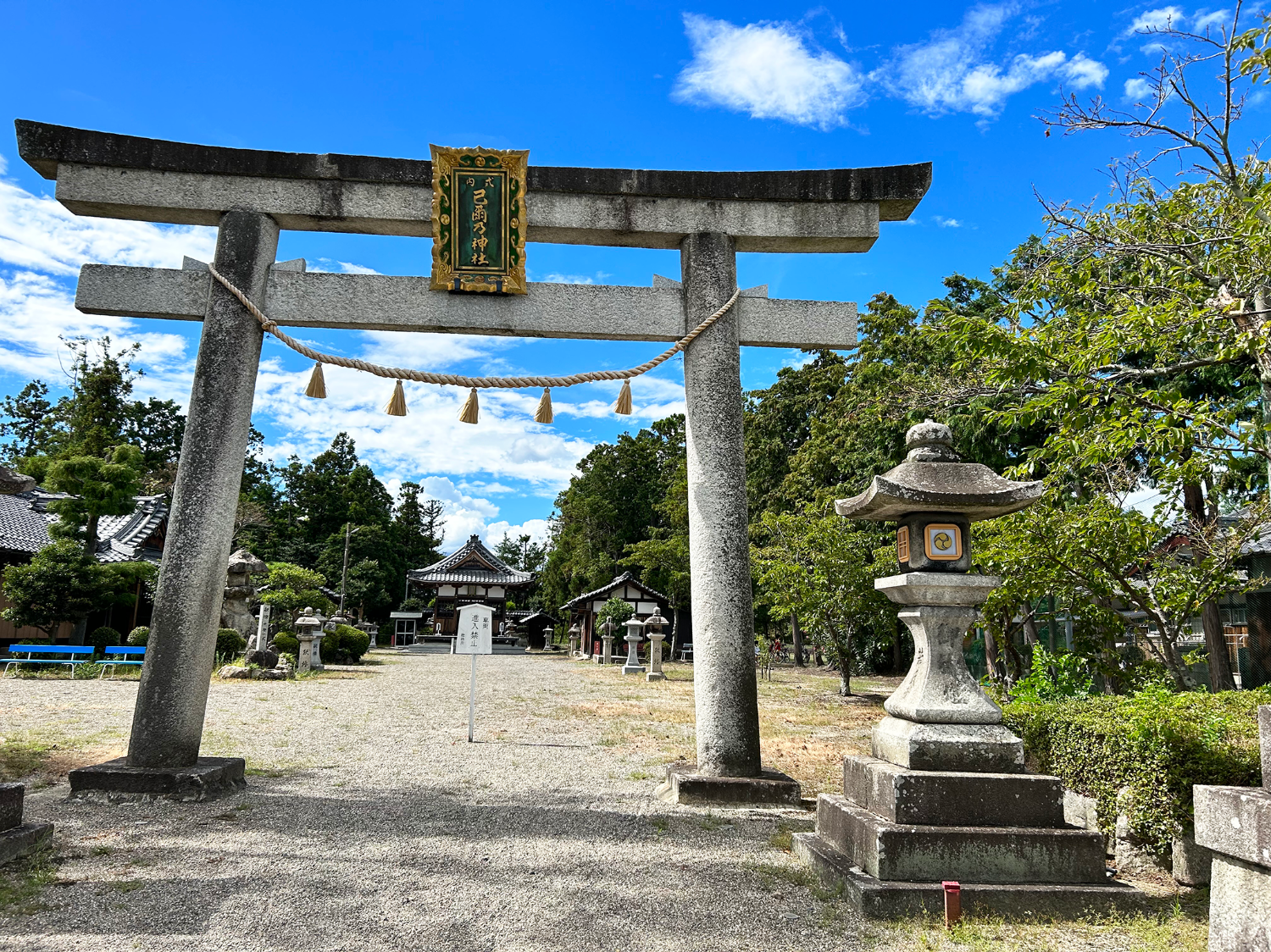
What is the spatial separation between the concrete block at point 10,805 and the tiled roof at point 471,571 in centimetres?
3648

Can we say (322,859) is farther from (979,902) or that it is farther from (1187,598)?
(1187,598)

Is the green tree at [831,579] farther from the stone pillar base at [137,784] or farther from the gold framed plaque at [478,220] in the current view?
the stone pillar base at [137,784]

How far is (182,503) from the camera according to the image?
557 centimetres

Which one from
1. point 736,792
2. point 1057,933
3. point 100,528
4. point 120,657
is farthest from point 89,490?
point 1057,933

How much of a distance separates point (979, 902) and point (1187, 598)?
15.0 ft

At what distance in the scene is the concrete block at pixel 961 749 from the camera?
3965mm

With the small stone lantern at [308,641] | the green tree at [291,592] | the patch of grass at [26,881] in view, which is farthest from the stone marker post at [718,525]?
the green tree at [291,592]

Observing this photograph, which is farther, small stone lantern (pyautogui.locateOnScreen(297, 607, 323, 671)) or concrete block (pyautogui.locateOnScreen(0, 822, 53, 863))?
small stone lantern (pyautogui.locateOnScreen(297, 607, 323, 671))

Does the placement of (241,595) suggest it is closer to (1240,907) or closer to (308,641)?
(308,641)

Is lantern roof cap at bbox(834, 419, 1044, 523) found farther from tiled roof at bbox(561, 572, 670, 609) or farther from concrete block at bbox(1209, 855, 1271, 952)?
tiled roof at bbox(561, 572, 670, 609)

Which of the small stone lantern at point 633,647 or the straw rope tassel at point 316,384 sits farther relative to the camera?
the small stone lantern at point 633,647

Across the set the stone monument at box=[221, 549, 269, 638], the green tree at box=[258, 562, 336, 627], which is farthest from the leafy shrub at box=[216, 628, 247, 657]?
the green tree at box=[258, 562, 336, 627]

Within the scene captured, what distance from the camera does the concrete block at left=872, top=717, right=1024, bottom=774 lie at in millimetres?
3965

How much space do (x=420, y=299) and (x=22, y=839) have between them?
4204 mm
